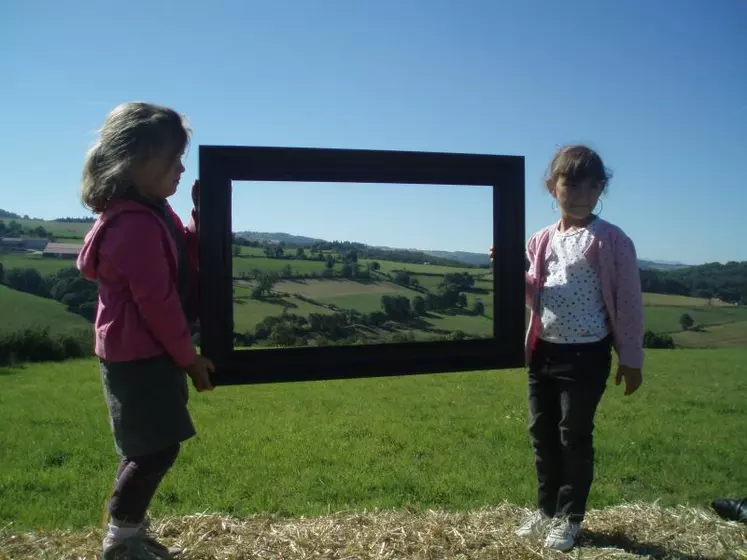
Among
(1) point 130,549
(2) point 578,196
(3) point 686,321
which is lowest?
(1) point 130,549

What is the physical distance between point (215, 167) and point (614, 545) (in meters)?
2.87

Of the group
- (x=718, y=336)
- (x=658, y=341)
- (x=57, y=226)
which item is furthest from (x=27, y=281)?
(x=658, y=341)

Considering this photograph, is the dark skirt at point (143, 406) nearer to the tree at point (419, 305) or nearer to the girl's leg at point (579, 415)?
the tree at point (419, 305)

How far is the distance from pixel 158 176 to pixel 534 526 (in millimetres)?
2637

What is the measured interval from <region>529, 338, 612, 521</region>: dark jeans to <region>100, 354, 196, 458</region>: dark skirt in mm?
1925

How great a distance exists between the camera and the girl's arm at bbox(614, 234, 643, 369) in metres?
3.31

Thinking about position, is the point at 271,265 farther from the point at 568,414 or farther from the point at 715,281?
the point at 715,281

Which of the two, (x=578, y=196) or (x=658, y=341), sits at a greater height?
(x=578, y=196)

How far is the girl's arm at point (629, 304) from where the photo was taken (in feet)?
10.9

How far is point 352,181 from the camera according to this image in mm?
3385

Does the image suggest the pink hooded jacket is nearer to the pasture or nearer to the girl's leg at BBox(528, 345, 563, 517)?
the pasture

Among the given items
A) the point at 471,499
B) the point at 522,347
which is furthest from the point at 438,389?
the point at 522,347

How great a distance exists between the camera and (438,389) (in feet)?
31.9

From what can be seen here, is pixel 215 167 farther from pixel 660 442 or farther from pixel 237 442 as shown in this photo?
pixel 660 442
